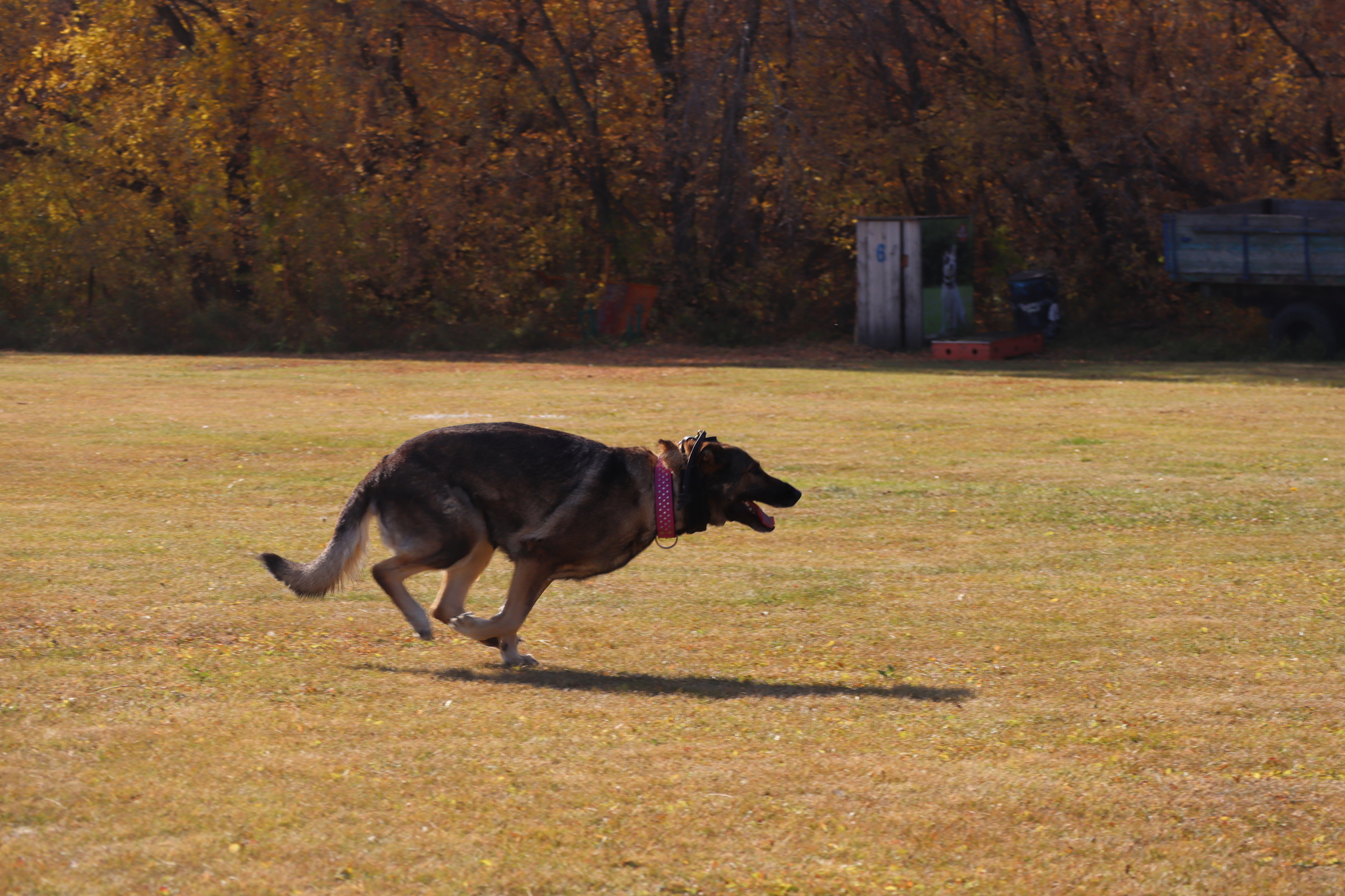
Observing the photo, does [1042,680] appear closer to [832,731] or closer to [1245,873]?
[832,731]

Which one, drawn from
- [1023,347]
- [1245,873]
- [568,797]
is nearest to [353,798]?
[568,797]

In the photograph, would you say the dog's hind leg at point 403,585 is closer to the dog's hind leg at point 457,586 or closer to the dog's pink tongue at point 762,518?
the dog's hind leg at point 457,586

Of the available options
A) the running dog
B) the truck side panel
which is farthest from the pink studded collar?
the truck side panel

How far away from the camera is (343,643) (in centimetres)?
812

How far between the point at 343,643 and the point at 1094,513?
22.6 feet

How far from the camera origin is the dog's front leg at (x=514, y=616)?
24.9 feet

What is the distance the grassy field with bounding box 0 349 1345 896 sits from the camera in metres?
5.04

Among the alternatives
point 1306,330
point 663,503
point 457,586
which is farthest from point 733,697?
point 1306,330

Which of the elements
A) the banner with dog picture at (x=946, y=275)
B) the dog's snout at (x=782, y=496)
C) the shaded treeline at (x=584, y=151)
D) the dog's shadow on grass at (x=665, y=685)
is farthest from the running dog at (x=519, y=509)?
the banner with dog picture at (x=946, y=275)

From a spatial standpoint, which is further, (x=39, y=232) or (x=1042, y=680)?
(x=39, y=232)

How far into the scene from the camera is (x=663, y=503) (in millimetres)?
7727

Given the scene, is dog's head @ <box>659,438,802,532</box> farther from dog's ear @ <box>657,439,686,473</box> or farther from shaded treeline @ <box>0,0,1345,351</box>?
shaded treeline @ <box>0,0,1345,351</box>

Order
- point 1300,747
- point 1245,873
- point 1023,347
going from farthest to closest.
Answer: point 1023,347 < point 1300,747 < point 1245,873

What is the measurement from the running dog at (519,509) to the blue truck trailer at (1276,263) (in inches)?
801
